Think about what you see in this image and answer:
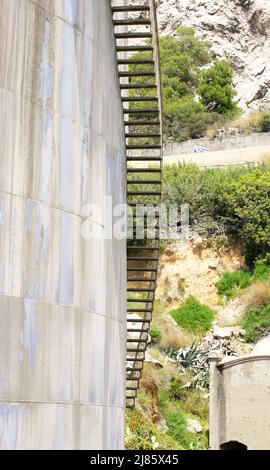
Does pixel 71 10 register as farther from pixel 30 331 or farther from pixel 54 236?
pixel 30 331

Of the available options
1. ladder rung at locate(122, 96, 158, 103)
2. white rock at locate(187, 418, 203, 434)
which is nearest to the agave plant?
white rock at locate(187, 418, 203, 434)

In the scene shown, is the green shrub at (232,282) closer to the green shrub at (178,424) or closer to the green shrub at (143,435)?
the green shrub at (178,424)

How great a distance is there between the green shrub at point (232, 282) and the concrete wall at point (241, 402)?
10.4 metres

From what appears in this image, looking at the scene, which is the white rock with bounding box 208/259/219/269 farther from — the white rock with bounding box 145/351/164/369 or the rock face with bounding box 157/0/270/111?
the rock face with bounding box 157/0/270/111

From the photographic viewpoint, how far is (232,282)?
130ft

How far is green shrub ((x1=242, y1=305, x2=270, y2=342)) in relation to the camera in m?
36.0

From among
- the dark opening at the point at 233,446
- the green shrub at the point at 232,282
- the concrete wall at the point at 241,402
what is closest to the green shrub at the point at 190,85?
the green shrub at the point at 232,282

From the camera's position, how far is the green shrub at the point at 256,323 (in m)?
36.0

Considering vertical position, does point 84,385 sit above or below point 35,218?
below

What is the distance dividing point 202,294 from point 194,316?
1.81 metres

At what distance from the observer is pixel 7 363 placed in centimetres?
1033
